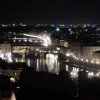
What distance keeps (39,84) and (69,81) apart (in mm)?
406

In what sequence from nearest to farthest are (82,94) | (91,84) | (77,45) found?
1. (82,94)
2. (91,84)
3. (77,45)

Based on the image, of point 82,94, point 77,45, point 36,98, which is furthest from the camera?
point 77,45

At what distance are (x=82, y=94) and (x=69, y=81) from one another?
125 centimetres

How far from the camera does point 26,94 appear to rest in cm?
434

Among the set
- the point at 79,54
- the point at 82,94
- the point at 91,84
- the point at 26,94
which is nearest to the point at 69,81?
the point at 91,84

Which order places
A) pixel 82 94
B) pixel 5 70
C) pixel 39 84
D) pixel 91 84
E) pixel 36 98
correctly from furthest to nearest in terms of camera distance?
pixel 5 70, pixel 39 84, pixel 91 84, pixel 82 94, pixel 36 98

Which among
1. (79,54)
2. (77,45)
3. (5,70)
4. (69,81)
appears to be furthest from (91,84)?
(77,45)

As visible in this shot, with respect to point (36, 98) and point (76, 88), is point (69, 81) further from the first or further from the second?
point (36, 98)

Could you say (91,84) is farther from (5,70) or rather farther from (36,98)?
(5,70)

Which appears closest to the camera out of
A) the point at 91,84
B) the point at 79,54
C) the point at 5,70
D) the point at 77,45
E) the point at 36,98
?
the point at 36,98

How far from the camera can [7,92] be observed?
4.80 m

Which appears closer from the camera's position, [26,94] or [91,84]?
[26,94]

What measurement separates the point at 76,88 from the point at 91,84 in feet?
0.81

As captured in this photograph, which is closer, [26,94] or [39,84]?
[26,94]
